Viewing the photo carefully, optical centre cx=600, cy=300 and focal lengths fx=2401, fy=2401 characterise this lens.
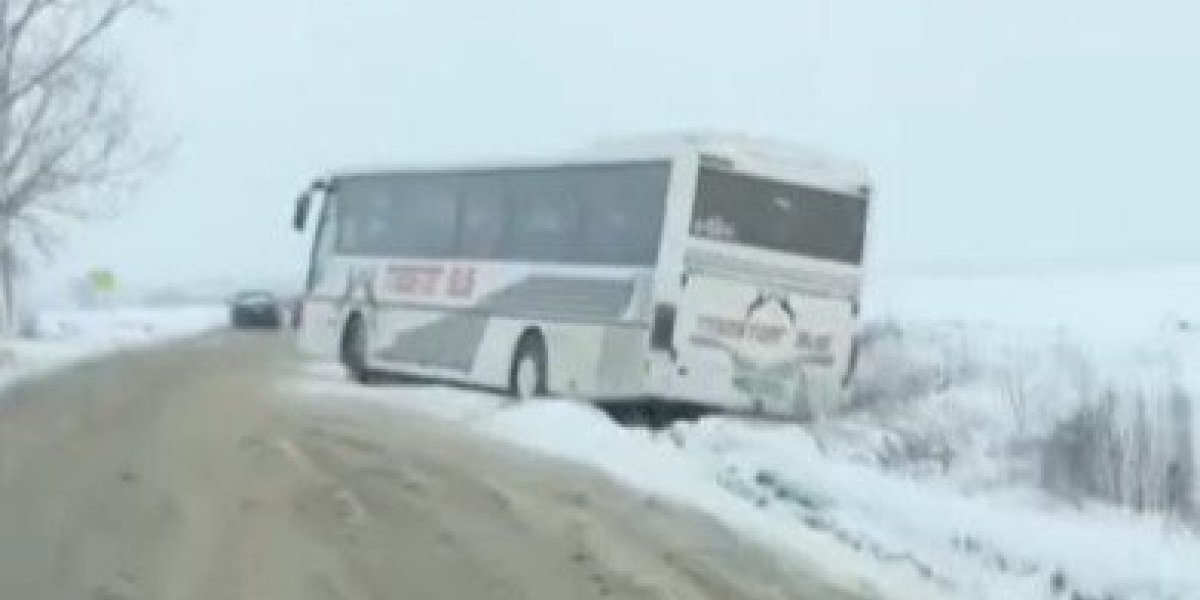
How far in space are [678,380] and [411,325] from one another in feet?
23.2

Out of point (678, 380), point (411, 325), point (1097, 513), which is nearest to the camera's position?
point (1097, 513)

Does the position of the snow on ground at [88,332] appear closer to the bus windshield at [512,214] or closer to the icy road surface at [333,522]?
the bus windshield at [512,214]

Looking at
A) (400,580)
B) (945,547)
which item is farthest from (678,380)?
(400,580)

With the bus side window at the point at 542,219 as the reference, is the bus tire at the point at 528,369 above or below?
below

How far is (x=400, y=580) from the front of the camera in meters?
13.0

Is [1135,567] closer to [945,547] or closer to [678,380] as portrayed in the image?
[945,547]

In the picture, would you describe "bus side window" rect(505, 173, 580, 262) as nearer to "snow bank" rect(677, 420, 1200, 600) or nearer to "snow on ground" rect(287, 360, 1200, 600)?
"snow on ground" rect(287, 360, 1200, 600)

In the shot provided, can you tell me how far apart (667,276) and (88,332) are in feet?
206

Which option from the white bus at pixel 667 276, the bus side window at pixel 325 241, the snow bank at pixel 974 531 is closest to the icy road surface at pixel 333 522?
the snow bank at pixel 974 531

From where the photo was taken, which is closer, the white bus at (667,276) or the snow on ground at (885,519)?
the snow on ground at (885,519)

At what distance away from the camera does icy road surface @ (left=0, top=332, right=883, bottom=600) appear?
513 inches

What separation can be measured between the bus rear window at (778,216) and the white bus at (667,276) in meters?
0.02

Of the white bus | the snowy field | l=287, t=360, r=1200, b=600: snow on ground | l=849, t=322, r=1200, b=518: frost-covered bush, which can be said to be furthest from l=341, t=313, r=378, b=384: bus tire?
l=287, t=360, r=1200, b=600: snow on ground

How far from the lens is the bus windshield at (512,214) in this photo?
2766 centimetres
